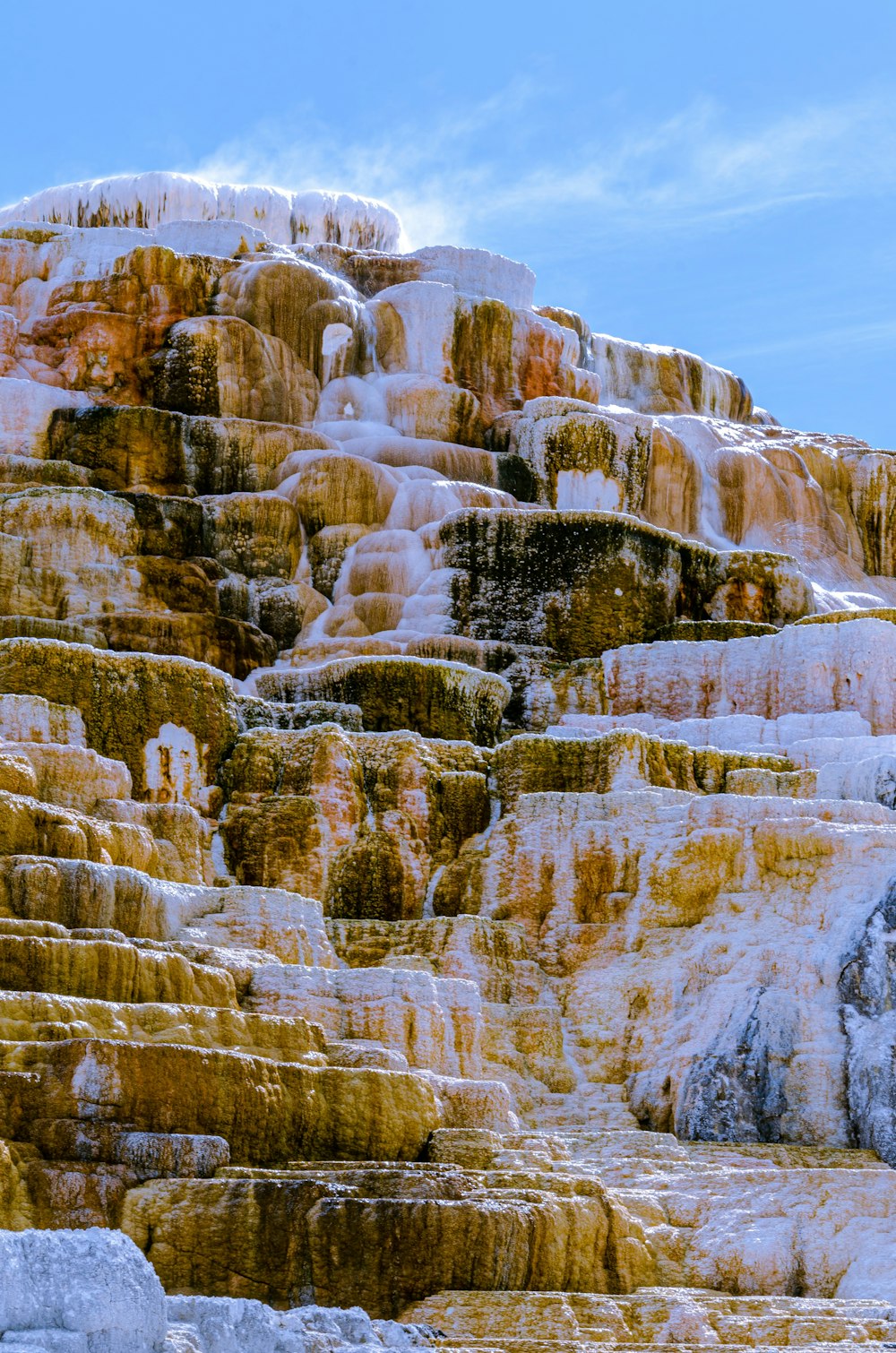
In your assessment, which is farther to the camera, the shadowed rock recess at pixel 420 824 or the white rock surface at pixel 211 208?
the white rock surface at pixel 211 208

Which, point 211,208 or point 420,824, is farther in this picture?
point 211,208

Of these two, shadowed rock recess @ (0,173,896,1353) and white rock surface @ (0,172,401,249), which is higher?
white rock surface @ (0,172,401,249)

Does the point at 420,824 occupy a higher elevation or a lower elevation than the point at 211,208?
lower

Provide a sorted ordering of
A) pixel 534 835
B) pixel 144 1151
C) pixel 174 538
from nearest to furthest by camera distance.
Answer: pixel 144 1151, pixel 534 835, pixel 174 538

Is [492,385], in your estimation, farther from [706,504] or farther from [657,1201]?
[657,1201]

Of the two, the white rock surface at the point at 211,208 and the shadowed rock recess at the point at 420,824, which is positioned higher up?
the white rock surface at the point at 211,208

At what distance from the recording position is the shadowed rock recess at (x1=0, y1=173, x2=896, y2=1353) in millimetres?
10062

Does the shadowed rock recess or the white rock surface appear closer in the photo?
the shadowed rock recess

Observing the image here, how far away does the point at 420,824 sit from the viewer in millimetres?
19359

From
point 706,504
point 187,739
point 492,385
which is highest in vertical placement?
point 492,385

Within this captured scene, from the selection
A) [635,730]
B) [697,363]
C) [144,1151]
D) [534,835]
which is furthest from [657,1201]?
[697,363]

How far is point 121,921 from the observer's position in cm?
1422

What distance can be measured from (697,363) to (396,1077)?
30.0m

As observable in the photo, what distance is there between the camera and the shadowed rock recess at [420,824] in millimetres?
10062
